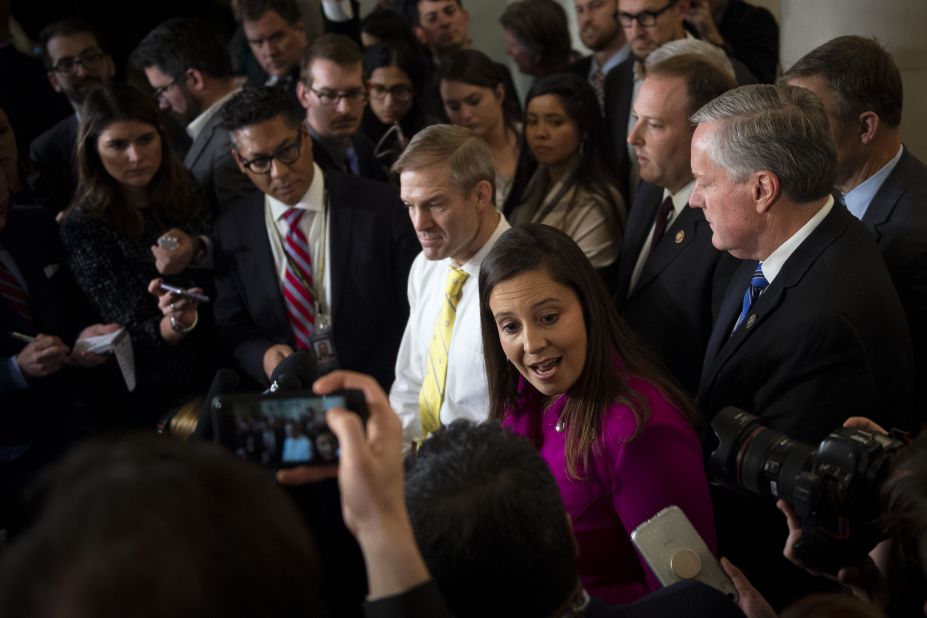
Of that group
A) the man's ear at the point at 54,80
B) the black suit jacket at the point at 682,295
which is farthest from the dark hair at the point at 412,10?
the black suit jacket at the point at 682,295

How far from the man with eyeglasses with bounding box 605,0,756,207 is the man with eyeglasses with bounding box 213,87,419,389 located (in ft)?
3.26

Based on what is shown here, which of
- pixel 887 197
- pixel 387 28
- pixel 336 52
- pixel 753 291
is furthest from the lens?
pixel 387 28

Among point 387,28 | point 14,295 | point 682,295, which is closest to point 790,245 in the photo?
point 682,295

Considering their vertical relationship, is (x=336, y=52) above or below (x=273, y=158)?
above

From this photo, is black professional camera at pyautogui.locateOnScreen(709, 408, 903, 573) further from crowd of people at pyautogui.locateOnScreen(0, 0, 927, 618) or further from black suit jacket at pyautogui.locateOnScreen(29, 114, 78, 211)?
black suit jacket at pyautogui.locateOnScreen(29, 114, 78, 211)

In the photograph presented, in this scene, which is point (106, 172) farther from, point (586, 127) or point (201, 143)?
point (586, 127)

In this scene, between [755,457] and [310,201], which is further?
[310,201]

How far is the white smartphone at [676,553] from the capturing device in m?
1.67

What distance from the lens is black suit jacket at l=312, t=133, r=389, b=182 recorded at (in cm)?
404

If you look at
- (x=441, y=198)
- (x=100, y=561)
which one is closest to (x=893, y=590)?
(x=100, y=561)

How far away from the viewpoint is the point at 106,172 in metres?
3.47

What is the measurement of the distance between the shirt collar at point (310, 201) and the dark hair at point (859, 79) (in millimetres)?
1676

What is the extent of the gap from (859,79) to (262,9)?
311cm

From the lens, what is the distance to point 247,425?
4.46 ft
